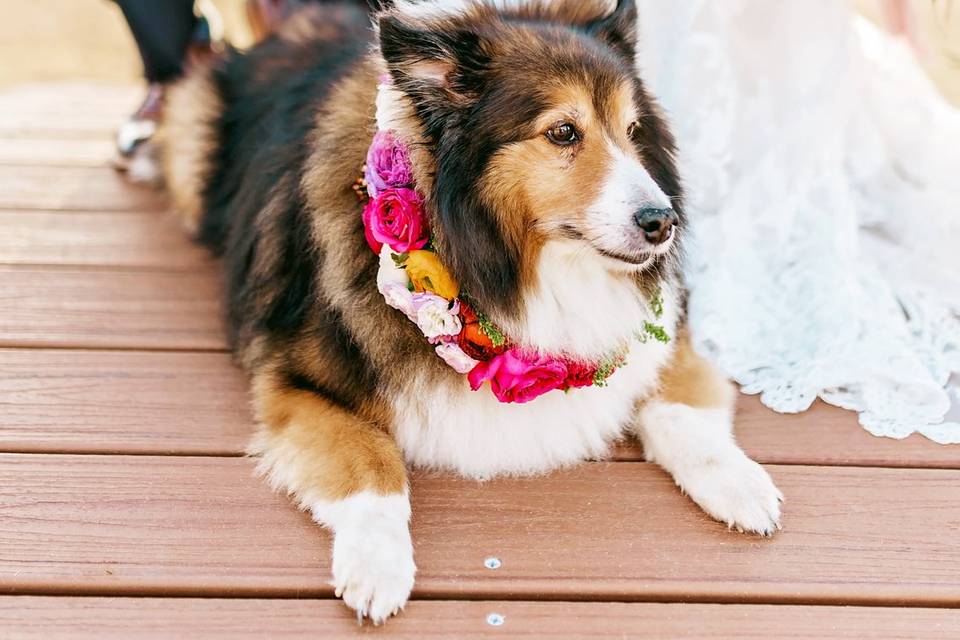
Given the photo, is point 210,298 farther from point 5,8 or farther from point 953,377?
point 5,8

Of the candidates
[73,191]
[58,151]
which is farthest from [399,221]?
[58,151]

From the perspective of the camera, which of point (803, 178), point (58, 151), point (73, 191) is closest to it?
point (803, 178)

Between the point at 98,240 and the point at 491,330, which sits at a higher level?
the point at 491,330

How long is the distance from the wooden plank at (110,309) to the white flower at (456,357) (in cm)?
94

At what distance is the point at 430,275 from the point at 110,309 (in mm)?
1344

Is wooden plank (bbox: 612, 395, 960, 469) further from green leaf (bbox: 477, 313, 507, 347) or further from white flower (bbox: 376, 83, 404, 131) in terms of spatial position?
white flower (bbox: 376, 83, 404, 131)

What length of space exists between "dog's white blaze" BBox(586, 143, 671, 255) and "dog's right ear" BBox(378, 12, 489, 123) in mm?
348

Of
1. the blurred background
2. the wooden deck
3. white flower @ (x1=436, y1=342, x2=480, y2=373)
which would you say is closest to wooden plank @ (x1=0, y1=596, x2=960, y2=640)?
the wooden deck

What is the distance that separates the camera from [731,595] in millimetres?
1792

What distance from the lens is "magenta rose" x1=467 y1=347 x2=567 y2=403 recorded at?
2.00 metres

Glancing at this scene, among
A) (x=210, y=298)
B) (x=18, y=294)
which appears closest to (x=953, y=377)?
(x=210, y=298)

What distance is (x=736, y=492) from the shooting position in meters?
1.98

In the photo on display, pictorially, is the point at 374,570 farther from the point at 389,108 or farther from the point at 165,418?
the point at 389,108

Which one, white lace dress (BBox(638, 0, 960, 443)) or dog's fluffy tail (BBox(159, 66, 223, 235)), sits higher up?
white lace dress (BBox(638, 0, 960, 443))
